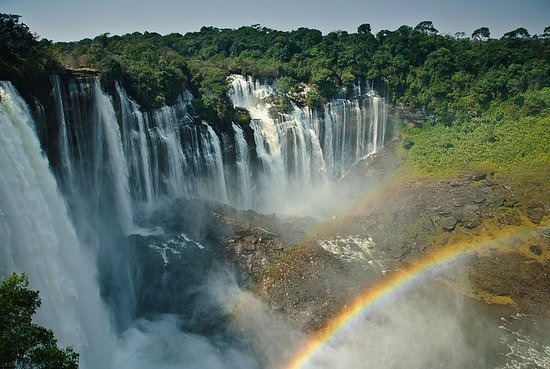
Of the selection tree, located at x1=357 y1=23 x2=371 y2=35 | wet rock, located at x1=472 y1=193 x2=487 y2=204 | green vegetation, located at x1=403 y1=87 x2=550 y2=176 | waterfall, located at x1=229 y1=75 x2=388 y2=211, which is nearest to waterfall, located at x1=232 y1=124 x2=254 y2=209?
waterfall, located at x1=229 y1=75 x2=388 y2=211

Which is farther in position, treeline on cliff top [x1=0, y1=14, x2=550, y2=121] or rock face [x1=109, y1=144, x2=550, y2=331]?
treeline on cliff top [x1=0, y1=14, x2=550, y2=121]

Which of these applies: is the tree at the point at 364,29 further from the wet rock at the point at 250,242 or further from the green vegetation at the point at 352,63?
the wet rock at the point at 250,242

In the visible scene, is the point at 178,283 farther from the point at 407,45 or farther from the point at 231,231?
the point at 407,45

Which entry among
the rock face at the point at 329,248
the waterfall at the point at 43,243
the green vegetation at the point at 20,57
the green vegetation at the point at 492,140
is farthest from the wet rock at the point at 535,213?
the green vegetation at the point at 20,57

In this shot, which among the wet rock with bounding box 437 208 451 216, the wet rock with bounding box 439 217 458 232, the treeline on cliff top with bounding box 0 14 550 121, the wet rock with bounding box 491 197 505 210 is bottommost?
the wet rock with bounding box 439 217 458 232

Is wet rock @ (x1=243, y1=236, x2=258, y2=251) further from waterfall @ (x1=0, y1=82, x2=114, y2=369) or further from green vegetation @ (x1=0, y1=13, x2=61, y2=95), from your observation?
green vegetation @ (x1=0, y1=13, x2=61, y2=95)

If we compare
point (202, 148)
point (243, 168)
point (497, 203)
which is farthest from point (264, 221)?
point (497, 203)
